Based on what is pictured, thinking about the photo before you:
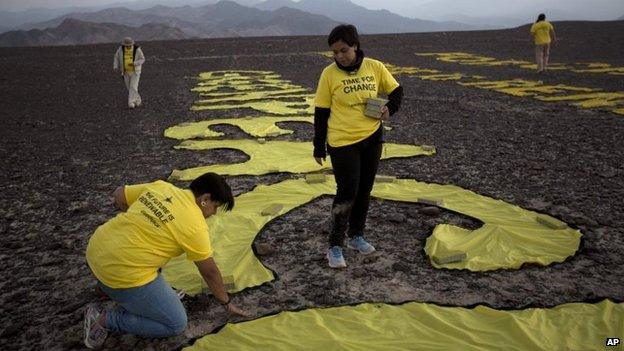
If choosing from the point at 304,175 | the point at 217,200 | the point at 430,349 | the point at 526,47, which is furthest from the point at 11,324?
the point at 526,47

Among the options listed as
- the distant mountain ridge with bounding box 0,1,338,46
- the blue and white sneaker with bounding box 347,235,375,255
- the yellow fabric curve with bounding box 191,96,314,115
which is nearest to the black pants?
the blue and white sneaker with bounding box 347,235,375,255

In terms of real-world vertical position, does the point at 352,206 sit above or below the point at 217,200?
below

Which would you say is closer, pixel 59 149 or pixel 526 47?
pixel 59 149

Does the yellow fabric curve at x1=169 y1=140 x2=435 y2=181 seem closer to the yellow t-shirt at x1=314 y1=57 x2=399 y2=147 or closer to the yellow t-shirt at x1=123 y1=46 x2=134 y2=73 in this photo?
the yellow t-shirt at x1=314 y1=57 x2=399 y2=147

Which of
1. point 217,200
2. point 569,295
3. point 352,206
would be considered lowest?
point 569,295

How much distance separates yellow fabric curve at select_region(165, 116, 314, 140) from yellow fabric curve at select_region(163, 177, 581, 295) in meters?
3.69

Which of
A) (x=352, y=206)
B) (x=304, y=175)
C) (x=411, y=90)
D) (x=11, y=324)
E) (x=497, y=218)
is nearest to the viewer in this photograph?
(x=11, y=324)

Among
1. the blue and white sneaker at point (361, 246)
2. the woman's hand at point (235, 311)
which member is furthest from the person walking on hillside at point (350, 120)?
the woman's hand at point (235, 311)

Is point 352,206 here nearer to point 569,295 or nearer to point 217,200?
point 217,200

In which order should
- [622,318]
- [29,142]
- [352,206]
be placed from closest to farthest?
[622,318] < [352,206] < [29,142]

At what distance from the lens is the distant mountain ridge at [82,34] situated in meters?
88.0

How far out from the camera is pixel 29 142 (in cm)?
998

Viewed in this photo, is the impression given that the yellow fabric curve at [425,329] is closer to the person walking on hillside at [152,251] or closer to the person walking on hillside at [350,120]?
the person walking on hillside at [152,251]

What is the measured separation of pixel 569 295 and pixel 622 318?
45 centimetres
